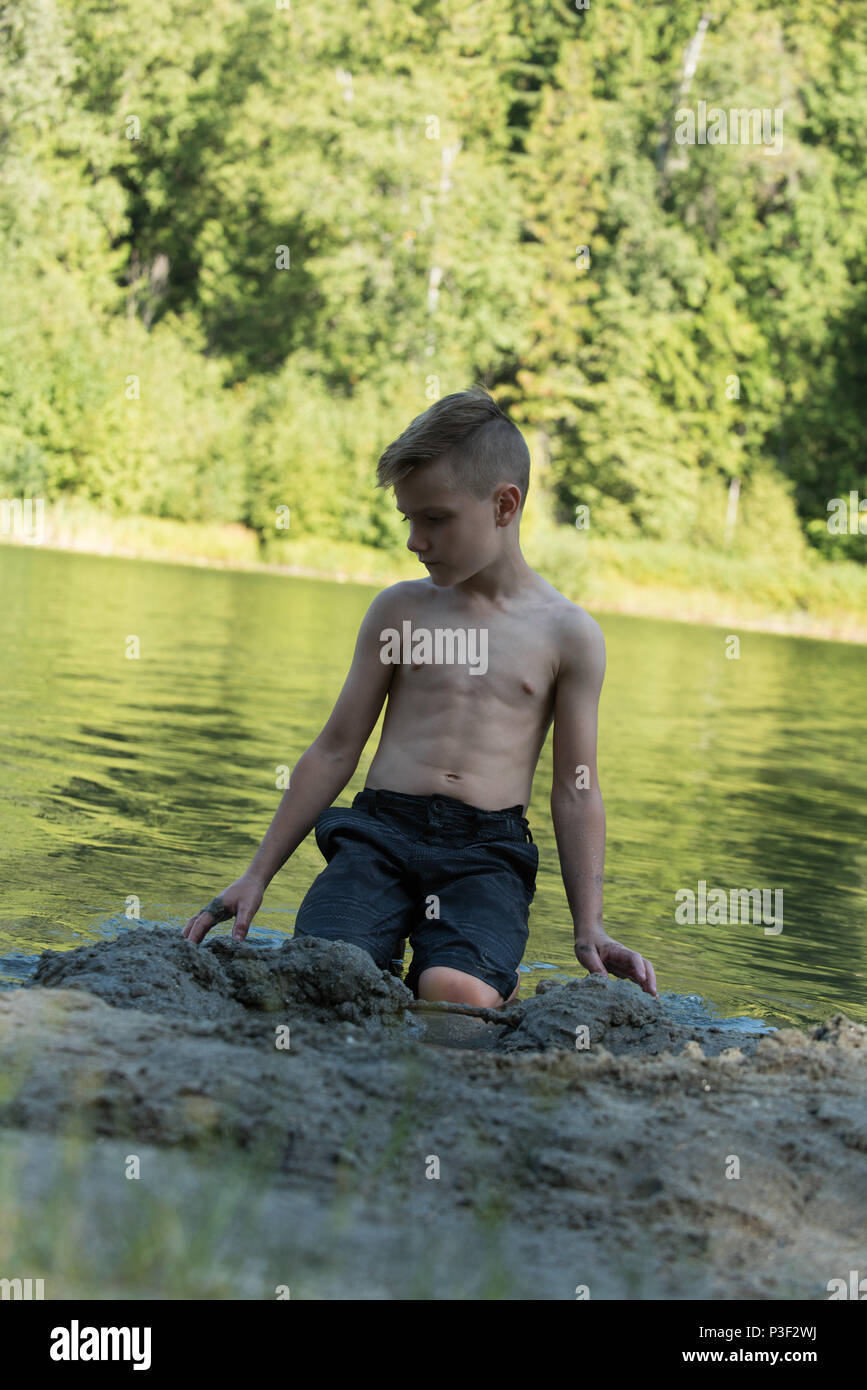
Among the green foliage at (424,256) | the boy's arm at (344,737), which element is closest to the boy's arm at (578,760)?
the boy's arm at (344,737)

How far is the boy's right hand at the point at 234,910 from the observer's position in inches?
156

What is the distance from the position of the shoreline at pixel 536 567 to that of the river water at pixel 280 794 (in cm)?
2024

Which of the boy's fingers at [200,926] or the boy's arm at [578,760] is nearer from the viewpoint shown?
the boy's fingers at [200,926]

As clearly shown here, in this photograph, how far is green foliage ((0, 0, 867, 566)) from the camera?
44.2 meters

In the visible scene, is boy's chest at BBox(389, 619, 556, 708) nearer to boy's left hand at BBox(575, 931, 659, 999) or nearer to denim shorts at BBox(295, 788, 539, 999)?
denim shorts at BBox(295, 788, 539, 999)

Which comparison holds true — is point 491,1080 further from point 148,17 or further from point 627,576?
point 148,17

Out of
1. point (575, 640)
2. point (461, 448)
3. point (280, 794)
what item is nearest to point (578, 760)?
point (575, 640)

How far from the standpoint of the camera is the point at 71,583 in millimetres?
22688

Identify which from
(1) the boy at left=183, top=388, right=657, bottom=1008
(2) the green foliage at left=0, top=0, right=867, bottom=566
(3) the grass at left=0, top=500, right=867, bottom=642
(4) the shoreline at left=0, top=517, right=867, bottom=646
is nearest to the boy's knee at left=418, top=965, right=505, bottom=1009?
(1) the boy at left=183, top=388, right=657, bottom=1008

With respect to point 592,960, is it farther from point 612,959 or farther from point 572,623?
point 572,623

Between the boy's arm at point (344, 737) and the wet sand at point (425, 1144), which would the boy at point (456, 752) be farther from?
the wet sand at point (425, 1144)

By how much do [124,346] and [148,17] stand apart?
40.5 feet

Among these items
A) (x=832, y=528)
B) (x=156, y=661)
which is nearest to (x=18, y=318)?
(x=832, y=528)

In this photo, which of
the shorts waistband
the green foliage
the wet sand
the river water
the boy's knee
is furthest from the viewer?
the green foliage
